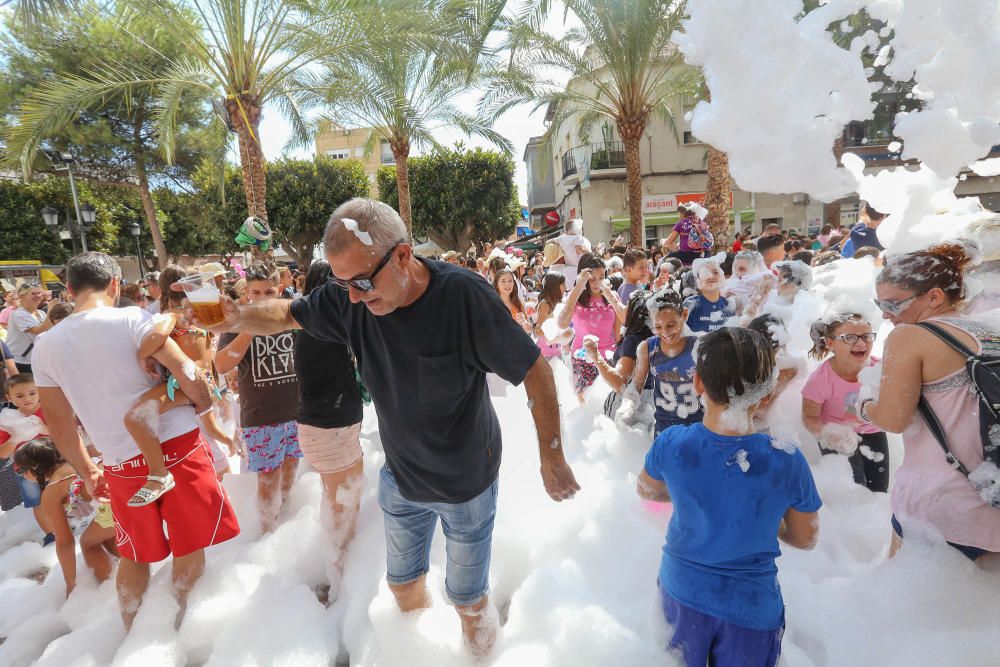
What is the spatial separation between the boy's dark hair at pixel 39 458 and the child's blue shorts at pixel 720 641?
3.47 m

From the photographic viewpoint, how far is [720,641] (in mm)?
1558

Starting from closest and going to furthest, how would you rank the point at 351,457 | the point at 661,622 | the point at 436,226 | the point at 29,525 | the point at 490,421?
the point at 661,622
the point at 490,421
the point at 351,457
the point at 29,525
the point at 436,226

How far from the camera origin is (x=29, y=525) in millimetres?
3787

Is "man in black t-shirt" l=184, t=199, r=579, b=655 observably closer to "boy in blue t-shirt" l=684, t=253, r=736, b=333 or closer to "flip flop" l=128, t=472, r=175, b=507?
"flip flop" l=128, t=472, r=175, b=507

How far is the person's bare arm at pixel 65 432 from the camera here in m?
2.27

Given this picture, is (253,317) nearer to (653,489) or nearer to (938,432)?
(653,489)

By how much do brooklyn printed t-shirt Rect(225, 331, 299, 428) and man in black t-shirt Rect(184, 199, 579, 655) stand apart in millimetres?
1045

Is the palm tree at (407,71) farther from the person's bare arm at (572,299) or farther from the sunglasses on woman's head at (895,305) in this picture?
the sunglasses on woman's head at (895,305)

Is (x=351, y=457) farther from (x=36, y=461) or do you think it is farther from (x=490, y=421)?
(x=36, y=461)

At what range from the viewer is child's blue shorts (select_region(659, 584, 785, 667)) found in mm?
1528

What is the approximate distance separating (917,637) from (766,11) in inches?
90.7

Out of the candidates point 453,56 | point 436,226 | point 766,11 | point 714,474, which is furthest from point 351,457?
point 436,226

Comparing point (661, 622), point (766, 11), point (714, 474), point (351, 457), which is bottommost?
point (661, 622)

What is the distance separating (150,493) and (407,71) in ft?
35.8
